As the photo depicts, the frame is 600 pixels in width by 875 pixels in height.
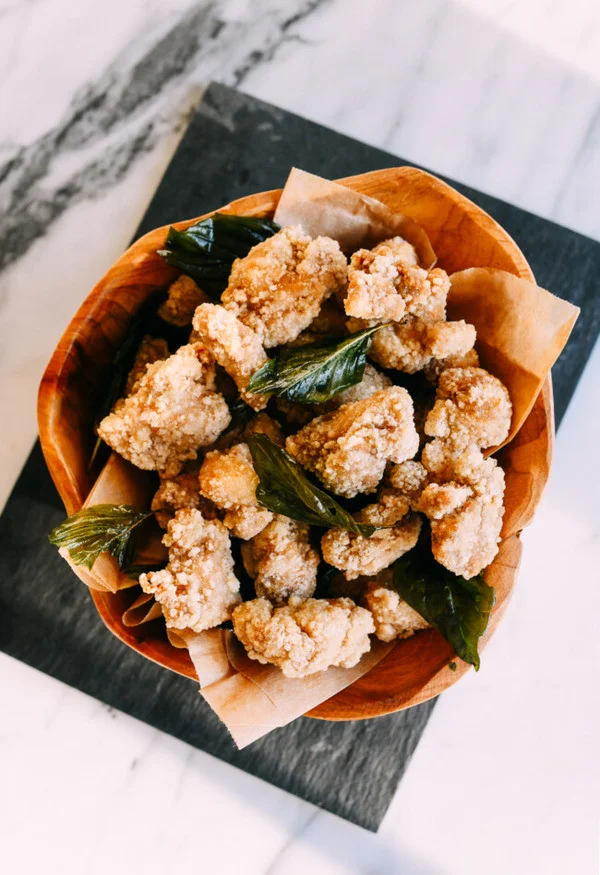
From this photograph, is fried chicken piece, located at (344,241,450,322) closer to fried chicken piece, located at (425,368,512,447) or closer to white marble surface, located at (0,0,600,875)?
fried chicken piece, located at (425,368,512,447)

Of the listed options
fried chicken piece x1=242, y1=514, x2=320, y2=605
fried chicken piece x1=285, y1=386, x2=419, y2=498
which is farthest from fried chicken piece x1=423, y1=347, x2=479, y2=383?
fried chicken piece x1=242, y1=514, x2=320, y2=605

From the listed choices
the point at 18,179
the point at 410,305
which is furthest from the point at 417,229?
the point at 18,179

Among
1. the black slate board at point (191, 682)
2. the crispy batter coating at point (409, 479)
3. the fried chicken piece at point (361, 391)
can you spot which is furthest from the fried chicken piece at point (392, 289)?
the black slate board at point (191, 682)

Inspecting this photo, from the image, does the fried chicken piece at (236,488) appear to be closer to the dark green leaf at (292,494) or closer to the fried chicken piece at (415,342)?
the dark green leaf at (292,494)

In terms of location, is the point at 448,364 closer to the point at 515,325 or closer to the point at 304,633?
the point at 515,325

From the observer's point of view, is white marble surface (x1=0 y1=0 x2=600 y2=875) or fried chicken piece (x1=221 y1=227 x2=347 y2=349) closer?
fried chicken piece (x1=221 y1=227 x2=347 y2=349)

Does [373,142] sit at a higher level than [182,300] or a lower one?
higher

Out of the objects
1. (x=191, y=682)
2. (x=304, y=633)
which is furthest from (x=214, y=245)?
(x=191, y=682)
